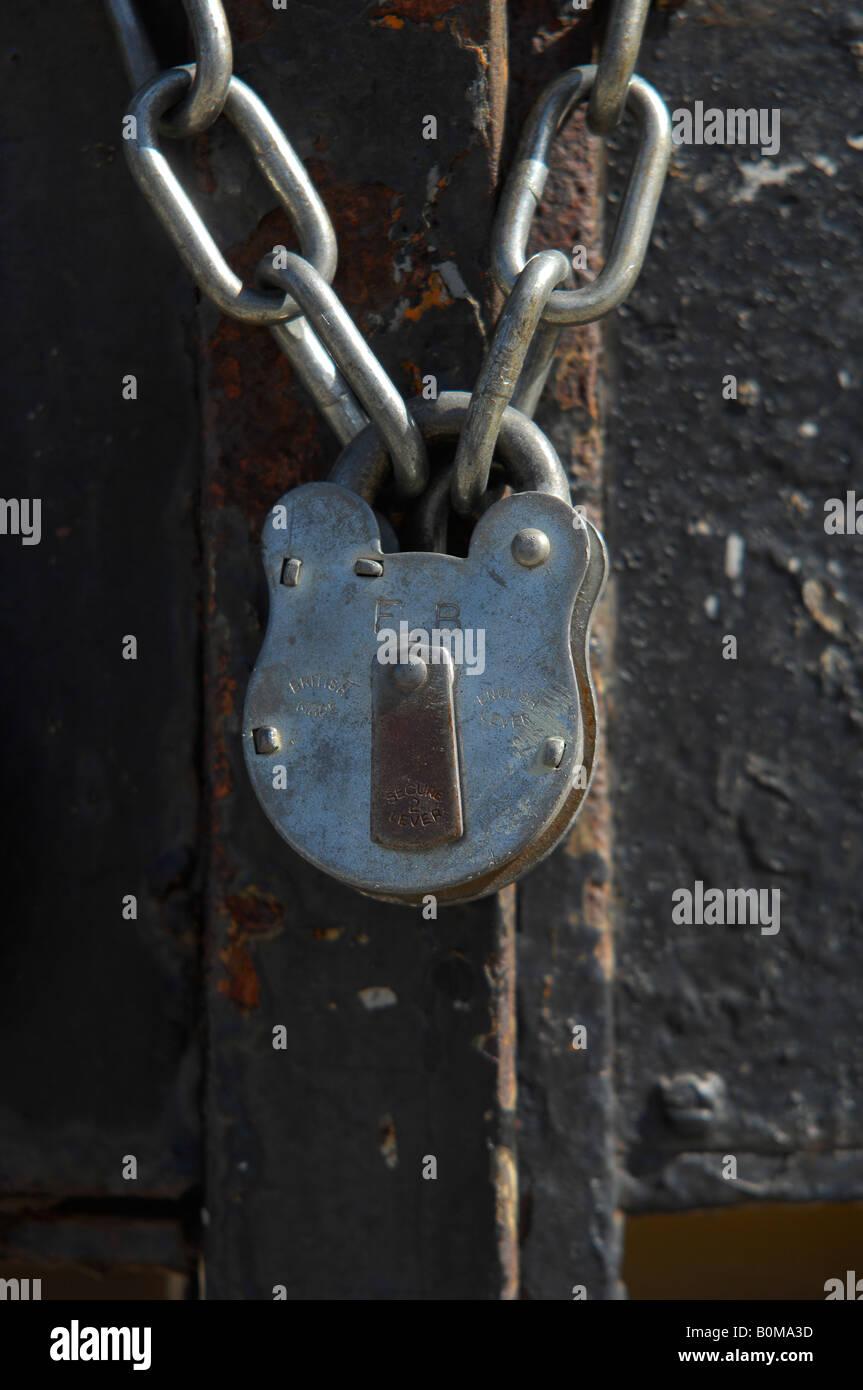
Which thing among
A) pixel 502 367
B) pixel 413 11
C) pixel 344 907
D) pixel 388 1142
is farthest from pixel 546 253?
pixel 388 1142

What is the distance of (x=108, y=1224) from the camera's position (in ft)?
2.21

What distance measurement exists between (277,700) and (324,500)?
10 centimetres

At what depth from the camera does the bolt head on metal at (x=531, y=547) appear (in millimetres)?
514

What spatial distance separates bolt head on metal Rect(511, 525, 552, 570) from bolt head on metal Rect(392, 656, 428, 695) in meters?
0.07

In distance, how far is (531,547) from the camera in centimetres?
51

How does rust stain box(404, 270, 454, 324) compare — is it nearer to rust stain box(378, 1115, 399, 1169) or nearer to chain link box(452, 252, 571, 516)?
chain link box(452, 252, 571, 516)

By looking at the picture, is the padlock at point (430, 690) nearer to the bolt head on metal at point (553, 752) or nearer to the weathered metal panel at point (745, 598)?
the bolt head on metal at point (553, 752)

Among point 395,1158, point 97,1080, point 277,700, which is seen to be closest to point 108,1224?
point 97,1080

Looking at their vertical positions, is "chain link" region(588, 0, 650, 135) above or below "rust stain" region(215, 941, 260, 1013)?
above

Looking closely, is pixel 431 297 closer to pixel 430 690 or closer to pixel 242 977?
pixel 430 690

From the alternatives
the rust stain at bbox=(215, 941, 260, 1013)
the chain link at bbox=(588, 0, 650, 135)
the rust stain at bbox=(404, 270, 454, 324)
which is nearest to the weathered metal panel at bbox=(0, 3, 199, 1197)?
the rust stain at bbox=(215, 941, 260, 1013)

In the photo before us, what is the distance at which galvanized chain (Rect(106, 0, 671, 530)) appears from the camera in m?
0.51

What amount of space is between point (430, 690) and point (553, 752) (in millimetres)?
64

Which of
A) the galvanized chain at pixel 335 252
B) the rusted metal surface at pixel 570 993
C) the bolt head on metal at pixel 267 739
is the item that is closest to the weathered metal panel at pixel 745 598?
the rusted metal surface at pixel 570 993
